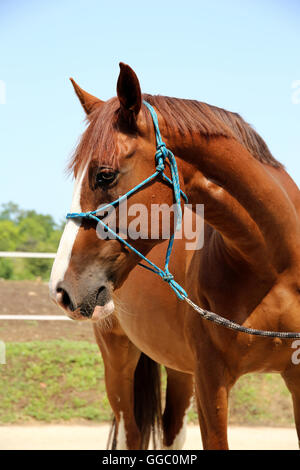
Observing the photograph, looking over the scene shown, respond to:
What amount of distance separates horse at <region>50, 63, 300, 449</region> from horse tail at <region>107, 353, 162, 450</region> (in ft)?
4.72

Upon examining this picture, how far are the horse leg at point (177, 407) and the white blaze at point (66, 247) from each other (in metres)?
2.47

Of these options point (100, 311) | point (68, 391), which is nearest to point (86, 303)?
point (100, 311)

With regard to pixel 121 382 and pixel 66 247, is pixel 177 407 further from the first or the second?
pixel 66 247

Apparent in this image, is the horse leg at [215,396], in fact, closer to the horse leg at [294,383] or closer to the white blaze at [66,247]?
the horse leg at [294,383]

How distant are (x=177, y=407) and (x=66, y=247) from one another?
264 cm

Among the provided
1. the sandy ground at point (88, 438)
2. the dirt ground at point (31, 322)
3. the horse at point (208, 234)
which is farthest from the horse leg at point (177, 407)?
the dirt ground at point (31, 322)

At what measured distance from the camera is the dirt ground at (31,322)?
8.06 m

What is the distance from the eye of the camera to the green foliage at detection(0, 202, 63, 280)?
50.8 ft

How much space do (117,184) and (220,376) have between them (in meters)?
1.09

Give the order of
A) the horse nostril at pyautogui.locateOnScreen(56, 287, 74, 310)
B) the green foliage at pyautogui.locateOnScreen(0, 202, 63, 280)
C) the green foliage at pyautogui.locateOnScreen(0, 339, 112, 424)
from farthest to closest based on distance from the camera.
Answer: the green foliage at pyautogui.locateOnScreen(0, 202, 63, 280)
the green foliage at pyautogui.locateOnScreen(0, 339, 112, 424)
the horse nostril at pyautogui.locateOnScreen(56, 287, 74, 310)

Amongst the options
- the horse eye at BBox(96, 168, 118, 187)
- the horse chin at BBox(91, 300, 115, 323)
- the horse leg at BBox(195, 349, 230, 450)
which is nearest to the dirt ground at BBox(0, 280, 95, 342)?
the horse leg at BBox(195, 349, 230, 450)

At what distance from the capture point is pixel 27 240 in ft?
82.6

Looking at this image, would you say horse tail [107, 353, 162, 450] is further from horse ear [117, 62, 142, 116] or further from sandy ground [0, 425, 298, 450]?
horse ear [117, 62, 142, 116]
